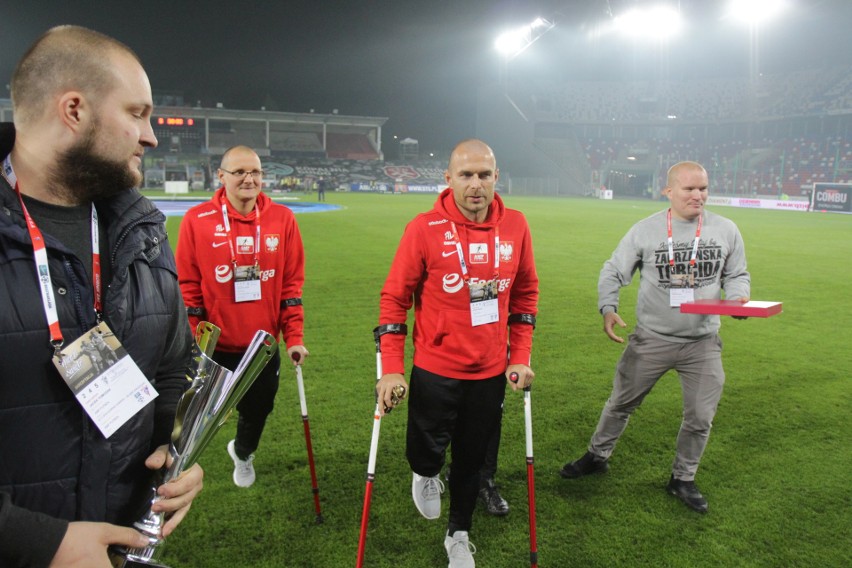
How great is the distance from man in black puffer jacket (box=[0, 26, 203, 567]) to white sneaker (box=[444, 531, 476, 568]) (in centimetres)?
186

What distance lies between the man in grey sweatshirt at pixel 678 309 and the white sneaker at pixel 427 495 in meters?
1.10

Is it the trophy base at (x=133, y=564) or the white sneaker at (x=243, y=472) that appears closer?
the trophy base at (x=133, y=564)

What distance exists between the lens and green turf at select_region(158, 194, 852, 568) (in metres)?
3.20

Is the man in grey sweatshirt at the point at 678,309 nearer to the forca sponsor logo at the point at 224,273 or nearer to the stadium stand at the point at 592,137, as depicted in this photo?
the forca sponsor logo at the point at 224,273

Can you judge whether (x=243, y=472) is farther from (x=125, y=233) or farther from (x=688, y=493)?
(x=688, y=493)

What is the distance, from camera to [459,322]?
10.0ft

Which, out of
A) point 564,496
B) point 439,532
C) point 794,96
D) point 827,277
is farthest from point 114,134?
point 794,96

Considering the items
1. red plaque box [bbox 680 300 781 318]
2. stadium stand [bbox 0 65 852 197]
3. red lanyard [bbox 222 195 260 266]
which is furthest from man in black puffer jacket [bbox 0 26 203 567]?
stadium stand [bbox 0 65 852 197]

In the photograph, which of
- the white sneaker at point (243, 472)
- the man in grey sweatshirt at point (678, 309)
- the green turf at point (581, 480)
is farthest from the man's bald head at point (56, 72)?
the man in grey sweatshirt at point (678, 309)

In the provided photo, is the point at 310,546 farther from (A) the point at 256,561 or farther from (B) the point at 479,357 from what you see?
(B) the point at 479,357

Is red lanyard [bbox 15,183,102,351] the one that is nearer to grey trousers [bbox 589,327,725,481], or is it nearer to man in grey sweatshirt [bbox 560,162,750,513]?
man in grey sweatshirt [bbox 560,162,750,513]

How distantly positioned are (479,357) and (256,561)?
161cm

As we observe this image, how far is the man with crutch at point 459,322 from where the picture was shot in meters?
3.04

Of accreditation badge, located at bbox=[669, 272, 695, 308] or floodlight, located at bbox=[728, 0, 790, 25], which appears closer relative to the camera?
accreditation badge, located at bbox=[669, 272, 695, 308]
